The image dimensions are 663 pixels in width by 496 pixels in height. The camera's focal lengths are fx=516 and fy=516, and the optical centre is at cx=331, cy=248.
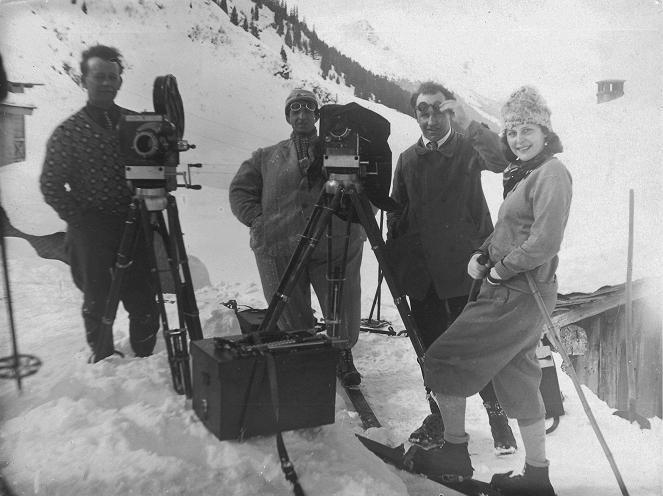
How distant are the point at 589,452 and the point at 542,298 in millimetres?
798

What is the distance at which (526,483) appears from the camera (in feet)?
8.04

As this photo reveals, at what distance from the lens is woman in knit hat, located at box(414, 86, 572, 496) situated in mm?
2291

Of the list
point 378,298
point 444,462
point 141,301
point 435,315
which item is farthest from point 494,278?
point 141,301

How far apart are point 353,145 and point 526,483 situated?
1817 millimetres

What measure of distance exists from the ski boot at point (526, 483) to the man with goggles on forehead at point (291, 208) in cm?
111

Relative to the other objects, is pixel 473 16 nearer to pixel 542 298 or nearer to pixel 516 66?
pixel 516 66

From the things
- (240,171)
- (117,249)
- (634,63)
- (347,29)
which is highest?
(347,29)

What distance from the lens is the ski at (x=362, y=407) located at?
2727 mm

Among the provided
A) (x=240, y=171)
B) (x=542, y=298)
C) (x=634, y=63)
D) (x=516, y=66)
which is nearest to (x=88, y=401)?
(x=240, y=171)

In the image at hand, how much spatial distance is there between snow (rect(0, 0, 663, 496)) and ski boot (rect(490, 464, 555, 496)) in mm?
44

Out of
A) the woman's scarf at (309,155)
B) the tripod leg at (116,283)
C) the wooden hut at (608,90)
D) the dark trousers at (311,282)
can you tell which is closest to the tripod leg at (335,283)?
the dark trousers at (311,282)

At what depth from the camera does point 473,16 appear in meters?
2.62

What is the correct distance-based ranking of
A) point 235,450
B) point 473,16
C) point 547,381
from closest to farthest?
1. point 235,450
2. point 547,381
3. point 473,16

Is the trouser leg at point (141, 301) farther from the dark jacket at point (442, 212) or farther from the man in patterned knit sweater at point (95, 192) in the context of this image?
the dark jacket at point (442, 212)
